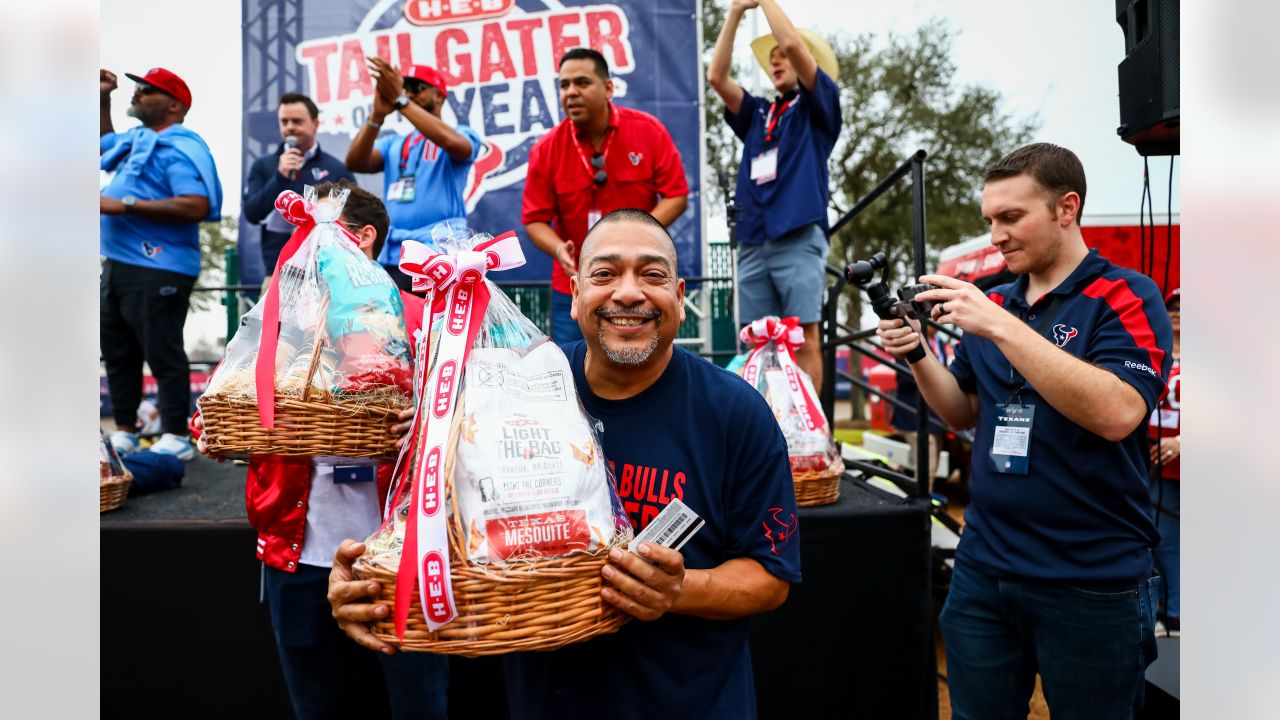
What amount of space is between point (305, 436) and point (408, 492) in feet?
1.29

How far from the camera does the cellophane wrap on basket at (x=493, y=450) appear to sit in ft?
3.91

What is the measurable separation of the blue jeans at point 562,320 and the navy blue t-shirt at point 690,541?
7.07 feet

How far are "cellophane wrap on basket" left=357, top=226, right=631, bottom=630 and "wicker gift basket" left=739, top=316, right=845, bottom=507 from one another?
1856mm

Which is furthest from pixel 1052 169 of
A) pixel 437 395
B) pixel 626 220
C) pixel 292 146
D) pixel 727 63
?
pixel 292 146

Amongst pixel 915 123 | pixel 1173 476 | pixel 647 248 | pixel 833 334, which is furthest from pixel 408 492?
pixel 915 123

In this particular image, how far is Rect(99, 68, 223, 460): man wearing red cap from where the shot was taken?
13.0ft

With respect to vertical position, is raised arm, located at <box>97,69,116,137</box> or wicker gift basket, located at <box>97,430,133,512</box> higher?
Answer: raised arm, located at <box>97,69,116,137</box>

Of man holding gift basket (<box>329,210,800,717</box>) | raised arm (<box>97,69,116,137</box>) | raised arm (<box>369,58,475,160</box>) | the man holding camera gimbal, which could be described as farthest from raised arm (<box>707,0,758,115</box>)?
raised arm (<box>97,69,116,137</box>)

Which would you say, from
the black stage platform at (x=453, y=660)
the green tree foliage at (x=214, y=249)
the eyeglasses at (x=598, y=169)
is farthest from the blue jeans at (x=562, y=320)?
the green tree foliage at (x=214, y=249)

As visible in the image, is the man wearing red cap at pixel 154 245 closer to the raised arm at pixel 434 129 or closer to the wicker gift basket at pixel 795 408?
the raised arm at pixel 434 129

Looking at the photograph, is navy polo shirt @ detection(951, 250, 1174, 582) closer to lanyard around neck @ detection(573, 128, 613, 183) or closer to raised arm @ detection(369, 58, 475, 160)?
lanyard around neck @ detection(573, 128, 613, 183)

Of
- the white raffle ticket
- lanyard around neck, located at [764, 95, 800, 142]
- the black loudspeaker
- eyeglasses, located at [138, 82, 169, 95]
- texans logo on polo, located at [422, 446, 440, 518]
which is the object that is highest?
eyeglasses, located at [138, 82, 169, 95]

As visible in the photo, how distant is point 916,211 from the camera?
3213 millimetres

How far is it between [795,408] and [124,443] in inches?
123
